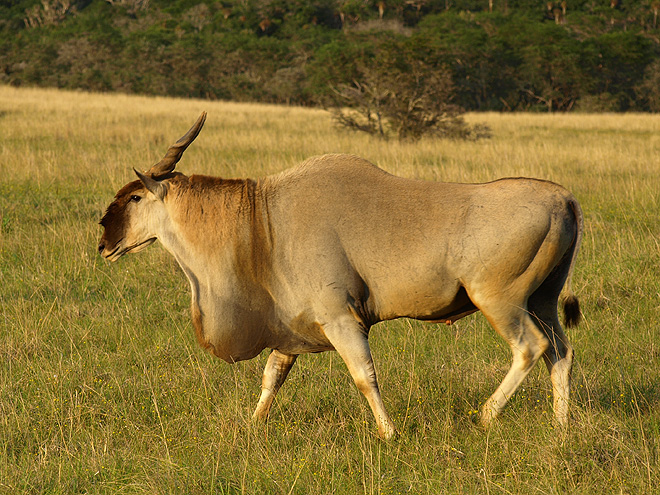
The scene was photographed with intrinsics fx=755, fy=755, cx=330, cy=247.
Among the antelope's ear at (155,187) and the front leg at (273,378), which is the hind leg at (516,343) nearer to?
the front leg at (273,378)

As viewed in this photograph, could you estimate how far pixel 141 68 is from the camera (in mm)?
43906

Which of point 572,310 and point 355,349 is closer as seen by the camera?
point 355,349

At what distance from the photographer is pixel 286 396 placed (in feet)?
14.8

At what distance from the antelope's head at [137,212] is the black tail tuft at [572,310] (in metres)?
2.25

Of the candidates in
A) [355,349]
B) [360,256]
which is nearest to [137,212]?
[360,256]

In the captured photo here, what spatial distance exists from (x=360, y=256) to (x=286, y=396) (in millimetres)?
1147

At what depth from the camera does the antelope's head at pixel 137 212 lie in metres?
4.20

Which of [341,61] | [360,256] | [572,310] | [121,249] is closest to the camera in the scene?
[360,256]

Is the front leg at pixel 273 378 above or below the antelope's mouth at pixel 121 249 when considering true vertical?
below

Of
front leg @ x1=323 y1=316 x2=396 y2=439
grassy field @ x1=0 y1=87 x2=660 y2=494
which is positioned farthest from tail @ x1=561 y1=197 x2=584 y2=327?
front leg @ x1=323 y1=316 x2=396 y2=439

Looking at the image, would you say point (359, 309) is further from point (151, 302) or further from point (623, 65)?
point (623, 65)

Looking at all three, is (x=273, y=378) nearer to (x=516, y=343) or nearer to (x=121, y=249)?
(x=121, y=249)

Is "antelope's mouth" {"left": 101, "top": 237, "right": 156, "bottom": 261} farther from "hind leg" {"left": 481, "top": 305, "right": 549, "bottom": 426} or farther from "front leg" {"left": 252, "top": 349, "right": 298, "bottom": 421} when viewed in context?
"hind leg" {"left": 481, "top": 305, "right": 549, "bottom": 426}

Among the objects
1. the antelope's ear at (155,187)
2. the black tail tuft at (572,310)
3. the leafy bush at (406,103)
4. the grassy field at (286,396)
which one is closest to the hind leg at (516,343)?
the grassy field at (286,396)
